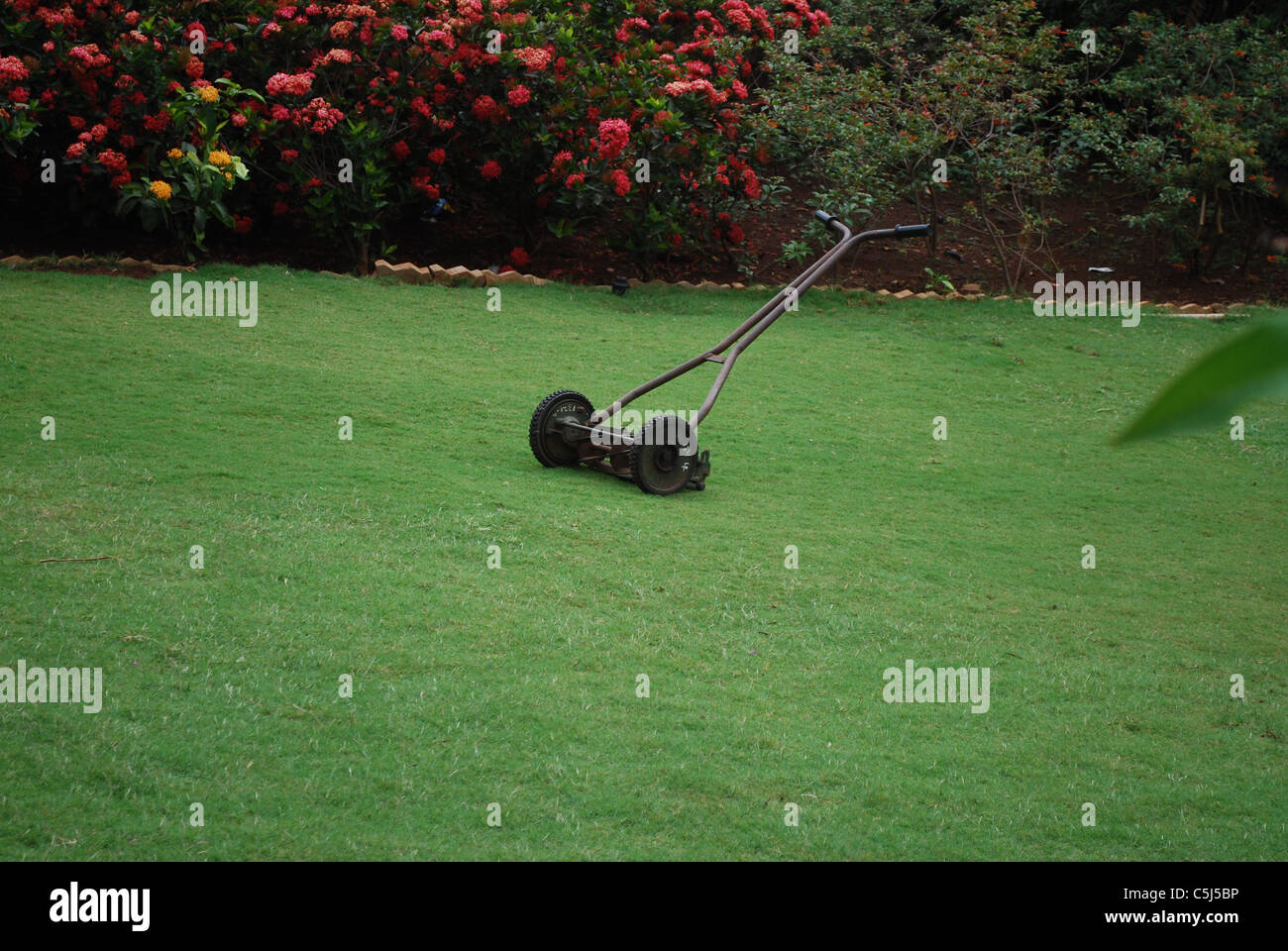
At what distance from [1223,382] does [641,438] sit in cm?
550

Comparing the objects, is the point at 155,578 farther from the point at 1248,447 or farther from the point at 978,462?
the point at 1248,447

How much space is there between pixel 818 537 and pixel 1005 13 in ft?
25.9

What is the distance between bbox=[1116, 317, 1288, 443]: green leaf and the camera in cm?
32

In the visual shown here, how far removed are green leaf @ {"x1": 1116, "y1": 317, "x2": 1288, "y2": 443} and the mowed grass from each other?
2805 mm

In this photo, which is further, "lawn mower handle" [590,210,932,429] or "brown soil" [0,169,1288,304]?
"brown soil" [0,169,1288,304]

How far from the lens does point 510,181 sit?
10.5 meters

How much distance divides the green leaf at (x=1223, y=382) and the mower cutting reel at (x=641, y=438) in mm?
5391

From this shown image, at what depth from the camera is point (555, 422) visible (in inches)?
241

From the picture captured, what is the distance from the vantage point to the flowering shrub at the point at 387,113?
9.04m

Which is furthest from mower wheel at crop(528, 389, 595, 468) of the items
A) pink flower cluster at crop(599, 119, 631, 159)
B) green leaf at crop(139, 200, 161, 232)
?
green leaf at crop(139, 200, 161, 232)

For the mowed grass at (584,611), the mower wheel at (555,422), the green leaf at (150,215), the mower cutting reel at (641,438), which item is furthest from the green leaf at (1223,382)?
the green leaf at (150,215)

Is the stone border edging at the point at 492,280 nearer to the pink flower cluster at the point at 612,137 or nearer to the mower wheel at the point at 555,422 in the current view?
the pink flower cluster at the point at 612,137

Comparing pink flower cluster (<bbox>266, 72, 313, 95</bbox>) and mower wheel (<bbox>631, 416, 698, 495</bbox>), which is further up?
pink flower cluster (<bbox>266, 72, 313, 95</bbox>)

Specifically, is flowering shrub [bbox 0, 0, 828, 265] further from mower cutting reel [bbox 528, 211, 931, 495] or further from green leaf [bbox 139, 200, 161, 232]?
mower cutting reel [bbox 528, 211, 931, 495]
